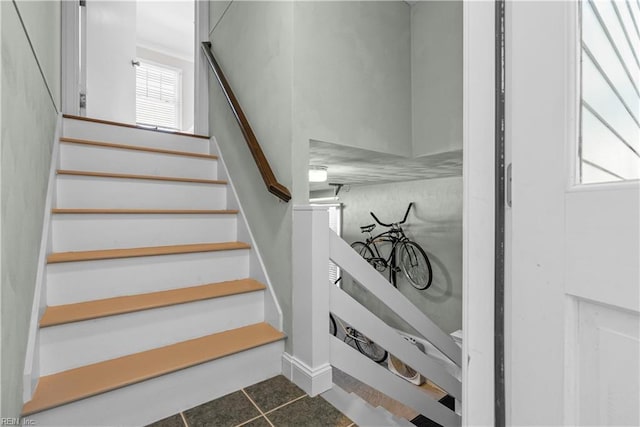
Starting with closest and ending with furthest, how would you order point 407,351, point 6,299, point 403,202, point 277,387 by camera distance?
point 6,299 → point 277,387 → point 407,351 → point 403,202

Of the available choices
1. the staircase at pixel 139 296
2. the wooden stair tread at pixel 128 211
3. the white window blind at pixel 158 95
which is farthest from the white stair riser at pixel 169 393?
the white window blind at pixel 158 95

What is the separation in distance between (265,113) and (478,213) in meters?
1.57

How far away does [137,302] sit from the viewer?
148cm

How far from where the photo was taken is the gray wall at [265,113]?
5.54ft

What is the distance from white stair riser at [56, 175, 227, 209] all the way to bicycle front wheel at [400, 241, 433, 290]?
8.59 feet

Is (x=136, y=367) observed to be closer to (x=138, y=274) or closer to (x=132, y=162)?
(x=138, y=274)

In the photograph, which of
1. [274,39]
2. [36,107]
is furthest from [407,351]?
[36,107]

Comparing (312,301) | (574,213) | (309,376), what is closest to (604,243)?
(574,213)

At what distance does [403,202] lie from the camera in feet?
13.9

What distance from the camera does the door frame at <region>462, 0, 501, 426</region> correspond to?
56 centimetres

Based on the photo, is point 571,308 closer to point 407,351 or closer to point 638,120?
point 638,120

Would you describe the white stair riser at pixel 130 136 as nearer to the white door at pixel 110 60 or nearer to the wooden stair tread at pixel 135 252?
the white door at pixel 110 60

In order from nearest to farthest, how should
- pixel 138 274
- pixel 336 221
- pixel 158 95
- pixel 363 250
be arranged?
pixel 138 274 < pixel 363 250 < pixel 336 221 < pixel 158 95

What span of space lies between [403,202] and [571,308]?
3897 millimetres
